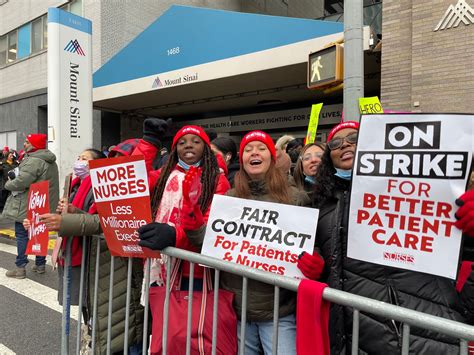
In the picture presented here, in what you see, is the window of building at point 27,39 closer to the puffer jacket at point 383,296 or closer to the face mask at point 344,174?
the face mask at point 344,174

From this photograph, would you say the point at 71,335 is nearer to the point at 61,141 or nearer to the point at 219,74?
the point at 61,141

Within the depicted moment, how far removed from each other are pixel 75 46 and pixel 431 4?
752 centimetres

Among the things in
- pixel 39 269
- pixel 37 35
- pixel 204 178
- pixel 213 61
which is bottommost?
pixel 39 269

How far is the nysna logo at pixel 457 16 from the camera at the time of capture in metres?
5.91

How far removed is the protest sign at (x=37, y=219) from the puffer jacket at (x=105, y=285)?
14.3 inches

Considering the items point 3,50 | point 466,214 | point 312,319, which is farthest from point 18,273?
point 3,50

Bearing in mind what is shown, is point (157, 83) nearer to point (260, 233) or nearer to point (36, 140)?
point (36, 140)

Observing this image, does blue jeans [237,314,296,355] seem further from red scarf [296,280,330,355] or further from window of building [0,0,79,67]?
window of building [0,0,79,67]

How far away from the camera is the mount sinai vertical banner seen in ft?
27.3

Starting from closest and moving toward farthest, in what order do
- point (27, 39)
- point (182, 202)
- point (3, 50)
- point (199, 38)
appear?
1. point (182, 202)
2. point (199, 38)
3. point (27, 39)
4. point (3, 50)

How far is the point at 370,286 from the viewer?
1.73m

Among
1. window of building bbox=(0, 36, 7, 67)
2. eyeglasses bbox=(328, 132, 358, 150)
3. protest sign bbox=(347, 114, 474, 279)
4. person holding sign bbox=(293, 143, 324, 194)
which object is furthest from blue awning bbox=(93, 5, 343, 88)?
window of building bbox=(0, 36, 7, 67)

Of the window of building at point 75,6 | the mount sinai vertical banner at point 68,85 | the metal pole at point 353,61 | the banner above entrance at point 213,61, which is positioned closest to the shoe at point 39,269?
the mount sinai vertical banner at point 68,85

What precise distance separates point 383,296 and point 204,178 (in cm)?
128
